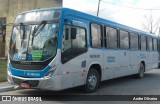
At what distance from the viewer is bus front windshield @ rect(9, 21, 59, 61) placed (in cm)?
895

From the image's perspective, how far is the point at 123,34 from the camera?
14242 mm

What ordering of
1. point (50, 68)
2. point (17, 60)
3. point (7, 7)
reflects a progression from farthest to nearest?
point (7, 7) → point (17, 60) → point (50, 68)

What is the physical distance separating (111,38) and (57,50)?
449 cm

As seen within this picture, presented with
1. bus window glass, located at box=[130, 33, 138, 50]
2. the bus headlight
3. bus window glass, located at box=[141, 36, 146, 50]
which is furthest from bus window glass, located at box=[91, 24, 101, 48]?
bus window glass, located at box=[141, 36, 146, 50]

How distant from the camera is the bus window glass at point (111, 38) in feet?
40.7

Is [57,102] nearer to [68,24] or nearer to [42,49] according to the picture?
[42,49]

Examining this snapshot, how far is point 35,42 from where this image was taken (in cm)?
915

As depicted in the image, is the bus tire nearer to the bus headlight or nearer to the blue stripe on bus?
the bus headlight

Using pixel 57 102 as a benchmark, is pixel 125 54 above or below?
above

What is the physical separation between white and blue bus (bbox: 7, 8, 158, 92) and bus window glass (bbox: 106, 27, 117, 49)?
0.71 feet

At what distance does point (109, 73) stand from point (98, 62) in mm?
1289

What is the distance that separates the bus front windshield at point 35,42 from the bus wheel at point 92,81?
7.95 ft

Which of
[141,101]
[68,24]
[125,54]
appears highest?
[68,24]

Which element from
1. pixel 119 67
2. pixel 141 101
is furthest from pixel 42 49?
pixel 119 67
